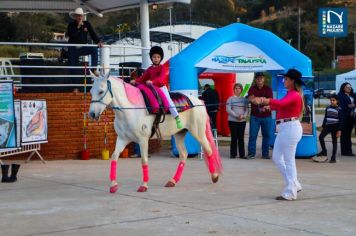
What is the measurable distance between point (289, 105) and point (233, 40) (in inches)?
271

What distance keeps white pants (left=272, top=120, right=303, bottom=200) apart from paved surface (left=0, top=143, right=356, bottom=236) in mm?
241

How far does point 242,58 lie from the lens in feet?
52.5

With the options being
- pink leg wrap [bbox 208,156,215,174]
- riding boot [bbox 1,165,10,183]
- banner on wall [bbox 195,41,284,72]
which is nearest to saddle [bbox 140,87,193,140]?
pink leg wrap [bbox 208,156,215,174]

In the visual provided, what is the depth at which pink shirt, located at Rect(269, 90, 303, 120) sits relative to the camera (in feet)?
30.9

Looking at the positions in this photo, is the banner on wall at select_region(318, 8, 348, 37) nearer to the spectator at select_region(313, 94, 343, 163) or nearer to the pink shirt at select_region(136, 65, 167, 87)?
the spectator at select_region(313, 94, 343, 163)

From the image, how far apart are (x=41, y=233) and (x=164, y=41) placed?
3556cm

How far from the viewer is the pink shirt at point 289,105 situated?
30.9 feet

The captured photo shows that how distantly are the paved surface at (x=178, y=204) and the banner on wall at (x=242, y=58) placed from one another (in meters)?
3.33

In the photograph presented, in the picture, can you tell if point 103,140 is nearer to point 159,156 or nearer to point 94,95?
point 159,156

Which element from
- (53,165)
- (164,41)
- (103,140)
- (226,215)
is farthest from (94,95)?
(164,41)

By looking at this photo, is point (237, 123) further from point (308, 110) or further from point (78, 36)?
point (78, 36)

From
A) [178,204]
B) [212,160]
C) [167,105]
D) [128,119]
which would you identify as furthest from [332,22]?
[178,204]

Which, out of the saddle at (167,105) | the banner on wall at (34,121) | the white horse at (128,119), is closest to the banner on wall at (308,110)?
the white horse at (128,119)

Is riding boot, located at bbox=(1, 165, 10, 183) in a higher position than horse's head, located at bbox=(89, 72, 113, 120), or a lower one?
lower
